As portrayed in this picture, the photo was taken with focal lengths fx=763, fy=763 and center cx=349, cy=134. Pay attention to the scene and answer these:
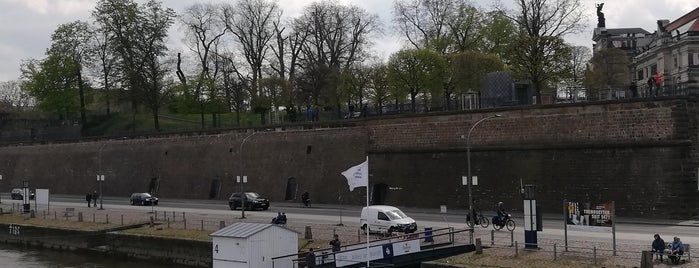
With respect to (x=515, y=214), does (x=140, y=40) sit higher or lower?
higher

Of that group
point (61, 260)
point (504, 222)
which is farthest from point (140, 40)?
point (504, 222)

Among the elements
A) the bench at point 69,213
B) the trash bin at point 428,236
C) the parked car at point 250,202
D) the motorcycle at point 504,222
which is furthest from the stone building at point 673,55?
the bench at point 69,213

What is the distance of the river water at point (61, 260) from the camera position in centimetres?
3547

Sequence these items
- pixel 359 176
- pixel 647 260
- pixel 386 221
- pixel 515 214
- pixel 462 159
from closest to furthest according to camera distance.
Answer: pixel 647 260 → pixel 359 176 → pixel 386 221 → pixel 515 214 → pixel 462 159

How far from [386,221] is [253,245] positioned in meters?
9.35

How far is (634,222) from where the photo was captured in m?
35.7

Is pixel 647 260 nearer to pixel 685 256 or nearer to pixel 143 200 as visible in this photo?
pixel 685 256

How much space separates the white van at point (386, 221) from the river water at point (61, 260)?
29.0ft

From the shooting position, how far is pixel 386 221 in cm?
3369

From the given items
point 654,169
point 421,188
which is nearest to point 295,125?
point 421,188

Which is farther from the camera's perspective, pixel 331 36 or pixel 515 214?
pixel 331 36

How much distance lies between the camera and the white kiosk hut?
25.8 metres

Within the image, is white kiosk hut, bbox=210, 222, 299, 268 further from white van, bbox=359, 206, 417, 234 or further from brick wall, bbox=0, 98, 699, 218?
brick wall, bbox=0, 98, 699, 218

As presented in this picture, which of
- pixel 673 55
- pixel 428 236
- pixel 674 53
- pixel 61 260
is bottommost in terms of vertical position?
pixel 61 260
